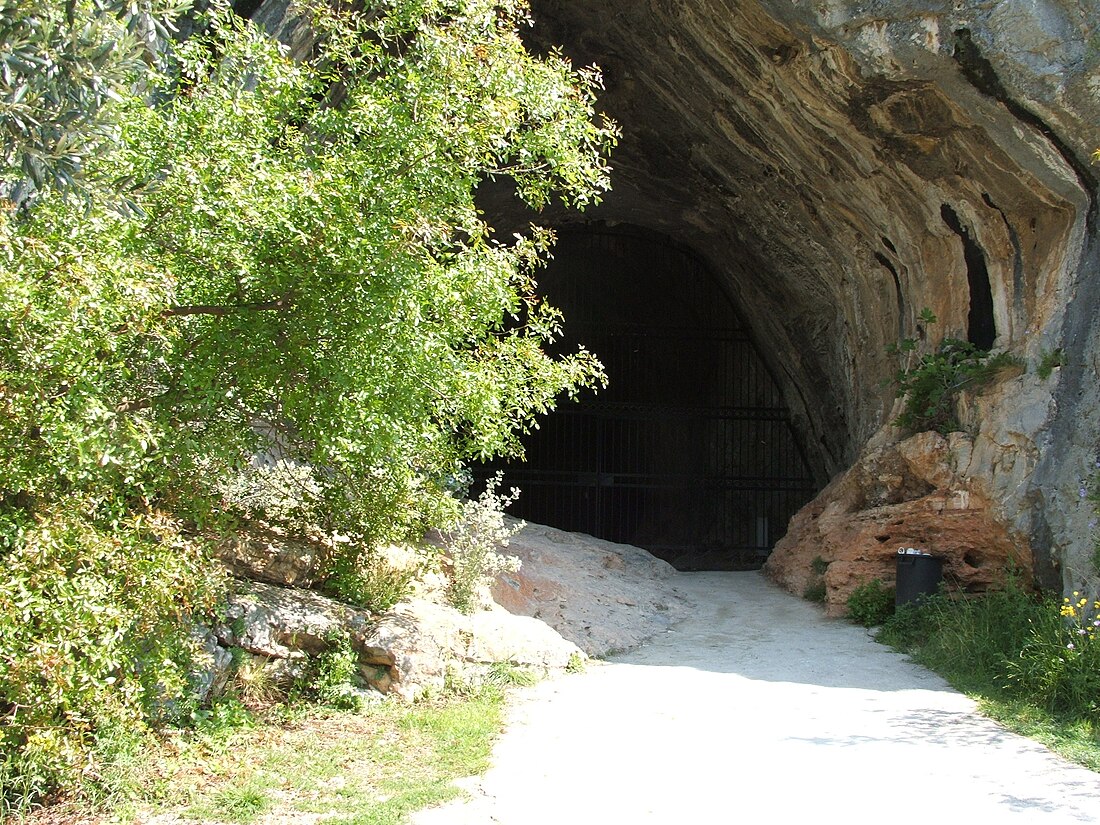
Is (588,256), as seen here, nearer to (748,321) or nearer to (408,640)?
(748,321)

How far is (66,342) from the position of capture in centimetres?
328

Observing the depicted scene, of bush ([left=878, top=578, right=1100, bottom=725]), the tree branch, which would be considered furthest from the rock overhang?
the tree branch

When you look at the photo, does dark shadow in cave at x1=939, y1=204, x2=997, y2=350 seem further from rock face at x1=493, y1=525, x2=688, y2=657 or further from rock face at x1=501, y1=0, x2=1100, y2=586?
rock face at x1=493, y1=525, x2=688, y2=657

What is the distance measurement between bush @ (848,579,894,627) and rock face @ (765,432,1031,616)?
0.13 metres

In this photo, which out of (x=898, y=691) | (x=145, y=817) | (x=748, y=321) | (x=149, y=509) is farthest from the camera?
(x=748, y=321)

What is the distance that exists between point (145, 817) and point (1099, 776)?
4093 millimetres

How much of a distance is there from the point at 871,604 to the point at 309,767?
198 inches

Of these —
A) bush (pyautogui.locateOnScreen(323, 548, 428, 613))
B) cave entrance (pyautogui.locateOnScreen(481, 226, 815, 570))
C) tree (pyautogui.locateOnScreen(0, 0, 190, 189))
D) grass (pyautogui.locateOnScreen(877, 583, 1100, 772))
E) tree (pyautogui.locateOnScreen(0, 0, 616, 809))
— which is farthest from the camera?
cave entrance (pyautogui.locateOnScreen(481, 226, 815, 570))

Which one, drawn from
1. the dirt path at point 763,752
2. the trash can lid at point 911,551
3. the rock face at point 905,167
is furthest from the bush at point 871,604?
the rock face at point 905,167

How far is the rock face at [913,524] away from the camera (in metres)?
7.20

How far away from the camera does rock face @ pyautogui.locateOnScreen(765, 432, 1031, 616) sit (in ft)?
23.6

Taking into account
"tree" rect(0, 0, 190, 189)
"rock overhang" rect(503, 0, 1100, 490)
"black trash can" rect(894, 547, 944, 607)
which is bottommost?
"black trash can" rect(894, 547, 944, 607)

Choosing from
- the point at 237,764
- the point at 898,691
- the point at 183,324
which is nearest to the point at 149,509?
the point at 183,324

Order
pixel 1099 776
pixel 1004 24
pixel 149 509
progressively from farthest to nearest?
pixel 1004 24 → pixel 1099 776 → pixel 149 509
